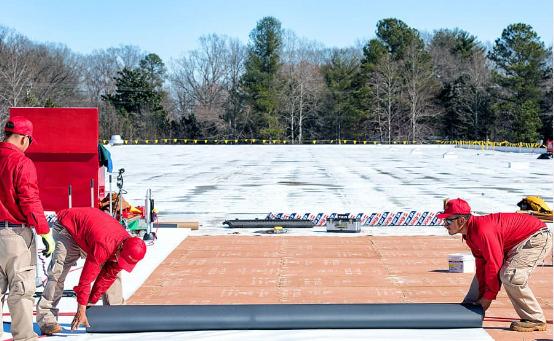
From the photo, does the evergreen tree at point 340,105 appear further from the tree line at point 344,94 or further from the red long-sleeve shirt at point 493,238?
the red long-sleeve shirt at point 493,238

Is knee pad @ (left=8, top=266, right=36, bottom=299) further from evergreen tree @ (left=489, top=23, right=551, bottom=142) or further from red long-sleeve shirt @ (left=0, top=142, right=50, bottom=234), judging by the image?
evergreen tree @ (left=489, top=23, right=551, bottom=142)

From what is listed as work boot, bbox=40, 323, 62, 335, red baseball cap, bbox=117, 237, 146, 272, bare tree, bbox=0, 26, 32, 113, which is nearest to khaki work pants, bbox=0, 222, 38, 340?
red baseball cap, bbox=117, 237, 146, 272

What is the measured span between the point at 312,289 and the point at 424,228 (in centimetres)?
778

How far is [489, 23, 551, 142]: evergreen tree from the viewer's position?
93438 mm

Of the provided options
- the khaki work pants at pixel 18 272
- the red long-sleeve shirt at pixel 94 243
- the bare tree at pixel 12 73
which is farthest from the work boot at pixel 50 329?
the bare tree at pixel 12 73

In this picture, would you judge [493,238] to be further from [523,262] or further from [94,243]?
[94,243]

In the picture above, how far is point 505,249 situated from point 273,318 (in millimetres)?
2389

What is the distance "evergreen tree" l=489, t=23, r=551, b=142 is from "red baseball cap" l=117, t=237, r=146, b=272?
89578 millimetres

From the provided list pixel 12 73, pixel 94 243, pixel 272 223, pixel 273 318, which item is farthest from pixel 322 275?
pixel 12 73

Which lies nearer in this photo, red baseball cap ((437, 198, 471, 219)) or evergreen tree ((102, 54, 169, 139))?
red baseball cap ((437, 198, 471, 219))

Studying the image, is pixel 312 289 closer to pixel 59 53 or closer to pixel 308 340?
pixel 308 340

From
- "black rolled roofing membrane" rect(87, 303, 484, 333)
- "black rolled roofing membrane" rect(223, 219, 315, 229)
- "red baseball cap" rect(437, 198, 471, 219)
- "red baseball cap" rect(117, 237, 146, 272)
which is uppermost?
"red baseball cap" rect(437, 198, 471, 219)

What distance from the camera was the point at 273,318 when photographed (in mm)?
8484

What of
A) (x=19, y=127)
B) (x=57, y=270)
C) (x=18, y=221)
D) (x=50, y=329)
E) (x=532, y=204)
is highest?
(x=19, y=127)
